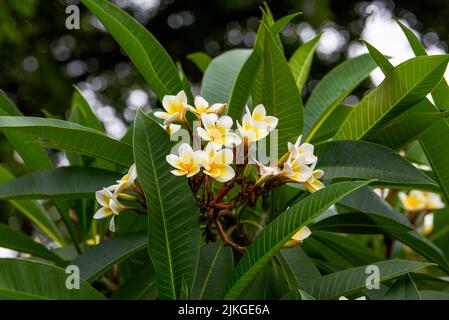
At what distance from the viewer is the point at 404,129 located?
936mm

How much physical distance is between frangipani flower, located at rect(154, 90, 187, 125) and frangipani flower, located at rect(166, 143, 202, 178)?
0.26ft

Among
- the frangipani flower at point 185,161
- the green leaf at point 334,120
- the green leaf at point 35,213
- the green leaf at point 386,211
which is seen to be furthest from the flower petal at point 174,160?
the green leaf at point 35,213

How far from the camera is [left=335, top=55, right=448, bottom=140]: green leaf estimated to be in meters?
0.90

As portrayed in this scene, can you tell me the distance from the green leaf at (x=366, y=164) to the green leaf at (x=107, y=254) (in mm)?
295

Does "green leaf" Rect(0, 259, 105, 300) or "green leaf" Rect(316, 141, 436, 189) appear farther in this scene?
"green leaf" Rect(316, 141, 436, 189)

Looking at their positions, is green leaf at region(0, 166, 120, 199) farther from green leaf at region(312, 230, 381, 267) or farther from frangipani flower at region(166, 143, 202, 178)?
green leaf at region(312, 230, 381, 267)

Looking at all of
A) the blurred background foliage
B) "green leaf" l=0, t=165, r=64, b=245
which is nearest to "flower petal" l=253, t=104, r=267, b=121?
"green leaf" l=0, t=165, r=64, b=245

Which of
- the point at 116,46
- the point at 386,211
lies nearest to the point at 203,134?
the point at 386,211

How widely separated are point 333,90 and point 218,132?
0.42m

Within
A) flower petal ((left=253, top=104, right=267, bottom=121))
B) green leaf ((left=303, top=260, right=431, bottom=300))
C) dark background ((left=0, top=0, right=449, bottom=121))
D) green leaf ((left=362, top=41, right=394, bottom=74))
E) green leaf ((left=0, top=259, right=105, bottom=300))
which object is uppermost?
dark background ((left=0, top=0, right=449, bottom=121))

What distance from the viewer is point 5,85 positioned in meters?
4.96

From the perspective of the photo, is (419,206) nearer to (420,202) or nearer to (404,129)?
(420,202)
